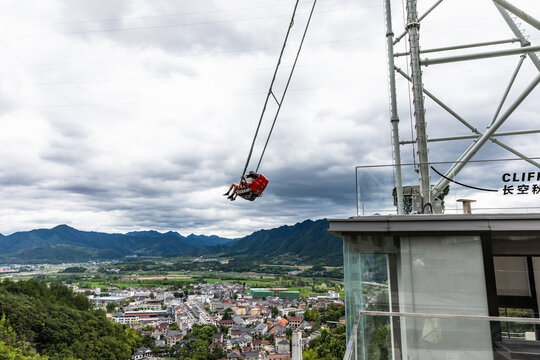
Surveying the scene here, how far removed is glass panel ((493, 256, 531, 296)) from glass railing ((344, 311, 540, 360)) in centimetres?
116

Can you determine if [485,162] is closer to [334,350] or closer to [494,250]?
[494,250]

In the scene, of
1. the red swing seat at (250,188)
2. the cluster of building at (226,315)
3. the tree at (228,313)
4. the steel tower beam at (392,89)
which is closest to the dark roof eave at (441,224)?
the red swing seat at (250,188)

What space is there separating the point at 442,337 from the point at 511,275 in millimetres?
2008

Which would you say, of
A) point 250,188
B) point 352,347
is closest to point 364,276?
point 352,347

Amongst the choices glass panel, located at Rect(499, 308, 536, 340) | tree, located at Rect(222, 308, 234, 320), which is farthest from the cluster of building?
glass panel, located at Rect(499, 308, 536, 340)

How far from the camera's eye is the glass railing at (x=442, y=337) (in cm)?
470

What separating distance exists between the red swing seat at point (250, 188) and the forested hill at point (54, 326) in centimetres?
4640

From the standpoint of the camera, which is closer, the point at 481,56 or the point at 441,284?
the point at 441,284

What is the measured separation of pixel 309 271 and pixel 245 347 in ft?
350

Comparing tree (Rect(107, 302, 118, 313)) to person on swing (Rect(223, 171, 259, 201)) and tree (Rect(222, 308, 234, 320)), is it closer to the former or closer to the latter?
tree (Rect(222, 308, 234, 320))

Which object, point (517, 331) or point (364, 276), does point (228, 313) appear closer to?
point (364, 276)

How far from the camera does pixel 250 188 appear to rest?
785 centimetres

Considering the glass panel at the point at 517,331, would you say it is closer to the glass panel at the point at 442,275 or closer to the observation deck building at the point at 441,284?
the observation deck building at the point at 441,284

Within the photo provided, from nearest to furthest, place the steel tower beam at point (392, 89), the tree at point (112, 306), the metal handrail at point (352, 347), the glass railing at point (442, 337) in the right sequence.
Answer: the metal handrail at point (352, 347) < the glass railing at point (442, 337) < the steel tower beam at point (392, 89) < the tree at point (112, 306)
